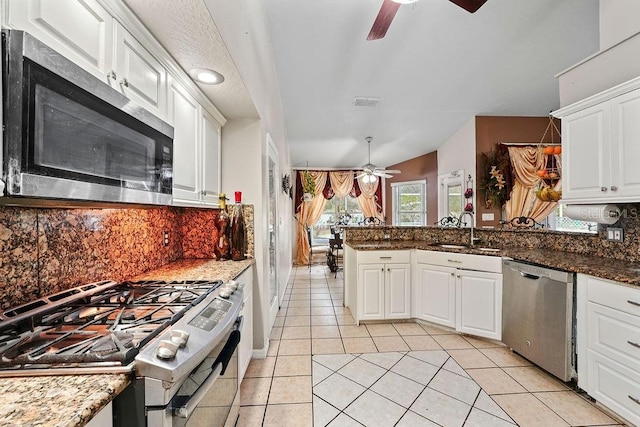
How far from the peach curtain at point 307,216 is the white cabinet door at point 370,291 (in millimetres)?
3954

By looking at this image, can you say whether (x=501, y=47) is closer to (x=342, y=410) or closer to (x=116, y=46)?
(x=116, y=46)

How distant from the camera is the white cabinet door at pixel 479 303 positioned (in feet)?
8.08

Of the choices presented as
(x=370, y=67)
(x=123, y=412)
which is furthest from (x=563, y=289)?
(x=370, y=67)

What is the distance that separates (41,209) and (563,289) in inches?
120

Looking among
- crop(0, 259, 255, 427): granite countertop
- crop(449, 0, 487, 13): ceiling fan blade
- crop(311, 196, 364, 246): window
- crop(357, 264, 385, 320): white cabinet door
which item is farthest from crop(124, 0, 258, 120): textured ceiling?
crop(311, 196, 364, 246): window

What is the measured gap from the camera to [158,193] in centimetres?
120

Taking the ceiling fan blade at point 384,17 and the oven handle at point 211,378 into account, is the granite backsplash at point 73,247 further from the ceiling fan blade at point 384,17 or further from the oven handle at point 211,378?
the ceiling fan blade at point 384,17

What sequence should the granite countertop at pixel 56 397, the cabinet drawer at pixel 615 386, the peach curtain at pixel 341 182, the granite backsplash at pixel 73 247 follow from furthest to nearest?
the peach curtain at pixel 341 182 → the cabinet drawer at pixel 615 386 → the granite backsplash at pixel 73 247 → the granite countertop at pixel 56 397

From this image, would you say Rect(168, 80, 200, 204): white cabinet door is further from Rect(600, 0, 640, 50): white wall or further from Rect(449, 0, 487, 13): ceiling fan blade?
Rect(600, 0, 640, 50): white wall

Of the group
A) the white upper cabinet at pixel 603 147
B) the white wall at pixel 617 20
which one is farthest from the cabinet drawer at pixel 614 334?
the white wall at pixel 617 20

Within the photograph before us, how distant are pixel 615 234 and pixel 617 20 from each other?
66.4 inches

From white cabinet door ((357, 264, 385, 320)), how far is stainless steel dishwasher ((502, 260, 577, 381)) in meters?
1.14

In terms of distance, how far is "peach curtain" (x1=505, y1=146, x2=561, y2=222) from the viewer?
4418 millimetres

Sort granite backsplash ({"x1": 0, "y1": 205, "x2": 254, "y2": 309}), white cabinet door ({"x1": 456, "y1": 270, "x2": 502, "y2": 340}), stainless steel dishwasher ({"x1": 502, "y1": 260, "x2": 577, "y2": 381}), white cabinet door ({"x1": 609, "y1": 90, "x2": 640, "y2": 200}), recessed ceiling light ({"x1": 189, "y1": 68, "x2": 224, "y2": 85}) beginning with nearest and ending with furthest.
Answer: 1. granite backsplash ({"x1": 0, "y1": 205, "x2": 254, "y2": 309})
2. recessed ceiling light ({"x1": 189, "y1": 68, "x2": 224, "y2": 85})
3. white cabinet door ({"x1": 609, "y1": 90, "x2": 640, "y2": 200})
4. stainless steel dishwasher ({"x1": 502, "y1": 260, "x2": 577, "y2": 381})
5. white cabinet door ({"x1": 456, "y1": 270, "x2": 502, "y2": 340})
